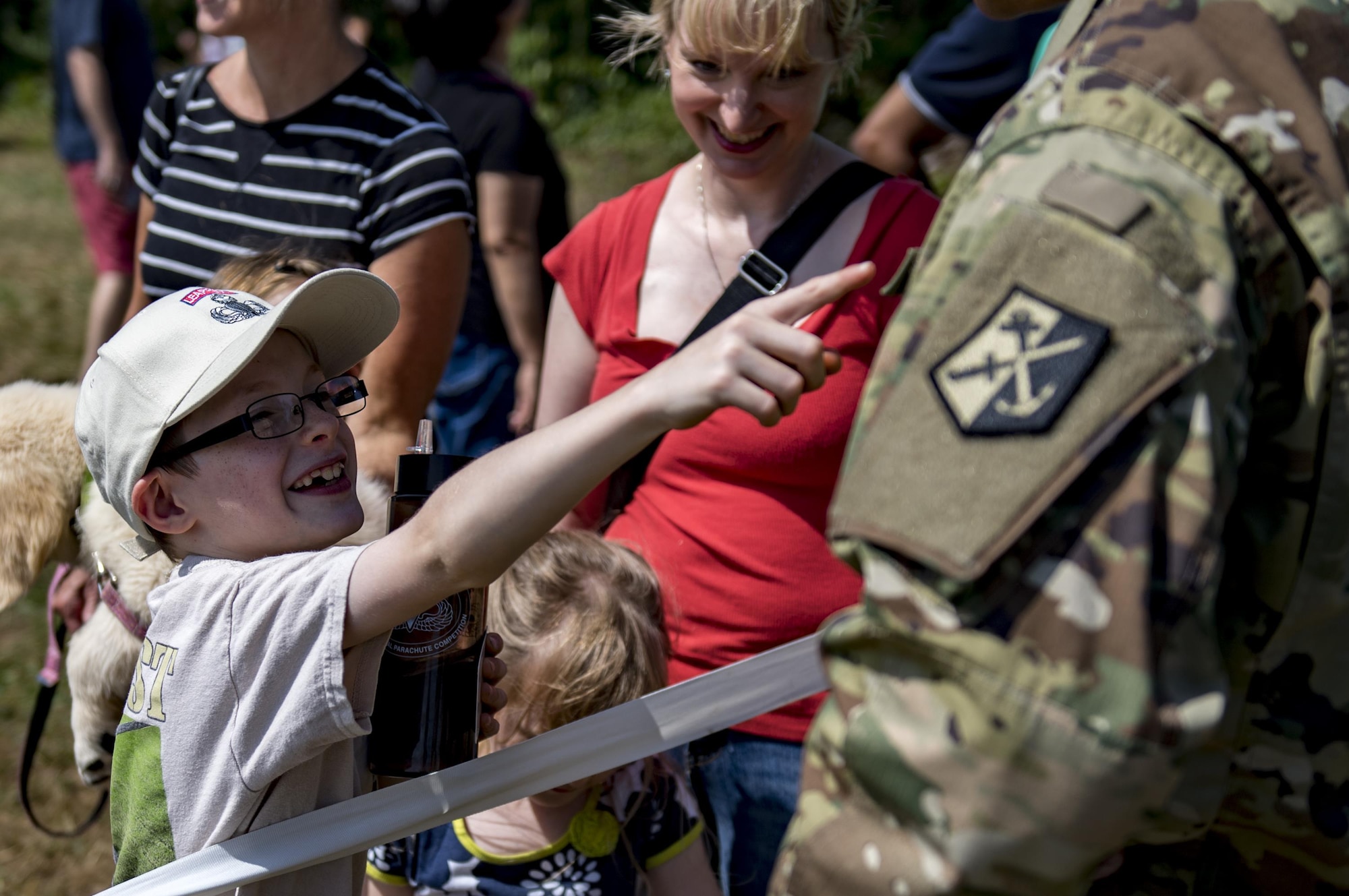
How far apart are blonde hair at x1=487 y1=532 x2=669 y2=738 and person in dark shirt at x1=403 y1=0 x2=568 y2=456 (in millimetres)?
1696

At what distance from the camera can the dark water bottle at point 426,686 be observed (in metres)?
1.60

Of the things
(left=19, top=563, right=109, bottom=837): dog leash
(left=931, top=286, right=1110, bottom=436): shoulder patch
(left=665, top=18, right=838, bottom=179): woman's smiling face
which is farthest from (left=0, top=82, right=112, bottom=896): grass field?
(left=931, top=286, right=1110, bottom=436): shoulder patch

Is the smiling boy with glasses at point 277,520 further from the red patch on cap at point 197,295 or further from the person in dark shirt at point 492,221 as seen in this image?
the person in dark shirt at point 492,221

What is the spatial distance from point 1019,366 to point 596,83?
12.5 meters

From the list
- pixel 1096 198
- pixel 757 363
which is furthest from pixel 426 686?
pixel 1096 198

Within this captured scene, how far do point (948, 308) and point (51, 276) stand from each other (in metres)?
9.00

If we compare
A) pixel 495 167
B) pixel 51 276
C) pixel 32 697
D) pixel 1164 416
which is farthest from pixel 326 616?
pixel 51 276

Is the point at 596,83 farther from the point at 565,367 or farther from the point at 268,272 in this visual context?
the point at 268,272

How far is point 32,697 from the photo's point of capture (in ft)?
13.3

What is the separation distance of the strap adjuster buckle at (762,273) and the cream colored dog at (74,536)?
728 mm

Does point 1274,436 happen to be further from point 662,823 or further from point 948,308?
point 662,823

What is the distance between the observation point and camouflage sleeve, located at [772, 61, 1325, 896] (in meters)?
0.94

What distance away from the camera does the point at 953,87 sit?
394 centimetres

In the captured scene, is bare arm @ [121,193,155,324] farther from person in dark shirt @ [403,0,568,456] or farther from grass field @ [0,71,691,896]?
grass field @ [0,71,691,896]
